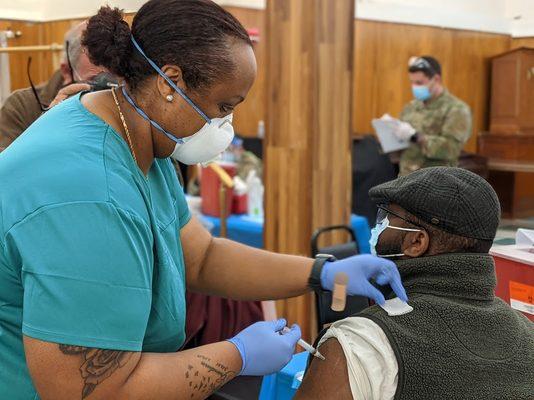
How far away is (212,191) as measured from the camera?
357 cm

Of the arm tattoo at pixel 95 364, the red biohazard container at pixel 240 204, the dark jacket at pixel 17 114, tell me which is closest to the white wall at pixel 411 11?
the red biohazard container at pixel 240 204

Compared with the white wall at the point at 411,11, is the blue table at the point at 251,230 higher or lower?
lower

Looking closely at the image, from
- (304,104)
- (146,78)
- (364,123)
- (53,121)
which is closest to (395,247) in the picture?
(146,78)

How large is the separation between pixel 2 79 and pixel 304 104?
1.48 meters

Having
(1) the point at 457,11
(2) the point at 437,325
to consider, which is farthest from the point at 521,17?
(1) the point at 457,11

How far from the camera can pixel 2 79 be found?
6.08ft

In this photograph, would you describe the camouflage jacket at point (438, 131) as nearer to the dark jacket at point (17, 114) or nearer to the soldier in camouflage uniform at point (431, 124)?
the soldier in camouflage uniform at point (431, 124)

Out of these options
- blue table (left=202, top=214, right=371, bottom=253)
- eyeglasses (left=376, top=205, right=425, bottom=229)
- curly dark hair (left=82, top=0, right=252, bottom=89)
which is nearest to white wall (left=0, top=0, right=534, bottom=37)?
curly dark hair (left=82, top=0, right=252, bottom=89)

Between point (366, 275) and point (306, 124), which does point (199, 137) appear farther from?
point (306, 124)

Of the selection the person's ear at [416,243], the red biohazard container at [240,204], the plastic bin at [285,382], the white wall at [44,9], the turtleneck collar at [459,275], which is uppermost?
the white wall at [44,9]

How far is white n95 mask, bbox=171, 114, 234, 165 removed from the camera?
1112mm

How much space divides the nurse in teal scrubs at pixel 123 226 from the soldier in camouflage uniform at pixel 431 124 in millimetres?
2465

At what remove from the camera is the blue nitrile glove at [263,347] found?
101 centimetres

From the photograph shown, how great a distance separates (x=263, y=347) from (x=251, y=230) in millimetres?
2362
